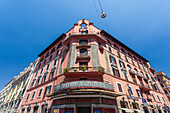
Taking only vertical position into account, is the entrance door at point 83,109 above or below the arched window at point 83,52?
below

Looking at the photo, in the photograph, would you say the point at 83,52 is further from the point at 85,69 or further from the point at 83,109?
the point at 83,109

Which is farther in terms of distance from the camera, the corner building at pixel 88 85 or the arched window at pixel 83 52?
the arched window at pixel 83 52

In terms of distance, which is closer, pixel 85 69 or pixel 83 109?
pixel 83 109

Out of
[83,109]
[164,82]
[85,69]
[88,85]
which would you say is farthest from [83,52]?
[164,82]

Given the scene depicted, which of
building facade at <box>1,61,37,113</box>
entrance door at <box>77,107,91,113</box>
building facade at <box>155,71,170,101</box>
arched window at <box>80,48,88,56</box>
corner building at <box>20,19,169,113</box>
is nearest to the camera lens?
corner building at <box>20,19,169,113</box>

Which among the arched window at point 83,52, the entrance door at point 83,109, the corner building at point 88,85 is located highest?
the arched window at point 83,52

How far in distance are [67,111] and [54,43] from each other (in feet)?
70.7

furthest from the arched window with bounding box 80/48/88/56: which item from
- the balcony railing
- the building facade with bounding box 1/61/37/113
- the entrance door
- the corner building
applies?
the building facade with bounding box 1/61/37/113

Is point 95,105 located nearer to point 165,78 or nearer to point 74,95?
point 74,95

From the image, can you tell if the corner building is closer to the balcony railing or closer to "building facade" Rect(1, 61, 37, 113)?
the balcony railing

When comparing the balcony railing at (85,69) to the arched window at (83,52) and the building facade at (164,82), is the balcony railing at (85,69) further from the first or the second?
the building facade at (164,82)

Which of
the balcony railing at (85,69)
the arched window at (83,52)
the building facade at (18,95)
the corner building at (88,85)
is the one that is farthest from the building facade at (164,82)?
the building facade at (18,95)

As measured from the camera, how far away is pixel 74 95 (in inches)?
429

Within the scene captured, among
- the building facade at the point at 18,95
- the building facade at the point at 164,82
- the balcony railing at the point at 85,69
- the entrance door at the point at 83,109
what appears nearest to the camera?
the entrance door at the point at 83,109
